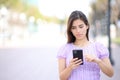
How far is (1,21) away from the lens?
20.4 metres

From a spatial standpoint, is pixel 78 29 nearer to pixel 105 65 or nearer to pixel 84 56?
pixel 84 56

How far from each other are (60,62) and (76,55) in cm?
15

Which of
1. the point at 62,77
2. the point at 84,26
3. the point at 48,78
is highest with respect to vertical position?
the point at 84,26

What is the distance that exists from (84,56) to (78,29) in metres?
0.18

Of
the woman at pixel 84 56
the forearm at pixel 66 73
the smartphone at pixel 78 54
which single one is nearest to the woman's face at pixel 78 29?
the woman at pixel 84 56

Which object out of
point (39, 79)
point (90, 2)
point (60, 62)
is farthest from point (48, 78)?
point (90, 2)

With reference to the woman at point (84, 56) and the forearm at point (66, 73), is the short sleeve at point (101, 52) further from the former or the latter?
the forearm at point (66, 73)

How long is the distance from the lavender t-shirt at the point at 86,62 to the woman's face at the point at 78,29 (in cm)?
8

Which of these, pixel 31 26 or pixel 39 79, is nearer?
pixel 39 79

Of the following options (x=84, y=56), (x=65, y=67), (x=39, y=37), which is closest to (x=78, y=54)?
(x=84, y=56)

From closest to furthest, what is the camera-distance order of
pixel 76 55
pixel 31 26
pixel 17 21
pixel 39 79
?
pixel 76 55
pixel 39 79
pixel 17 21
pixel 31 26

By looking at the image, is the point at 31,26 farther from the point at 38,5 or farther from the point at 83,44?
the point at 83,44

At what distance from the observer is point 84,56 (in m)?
2.37

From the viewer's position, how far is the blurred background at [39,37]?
8.28 m
